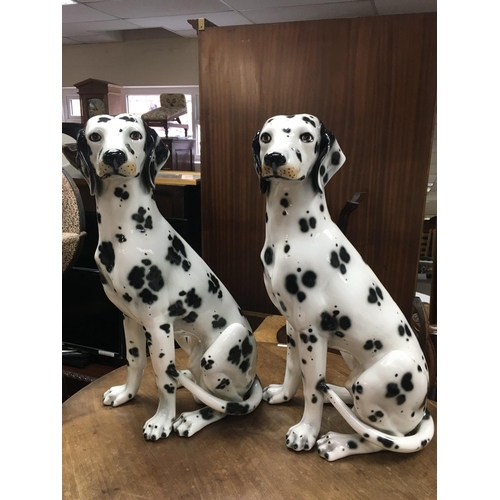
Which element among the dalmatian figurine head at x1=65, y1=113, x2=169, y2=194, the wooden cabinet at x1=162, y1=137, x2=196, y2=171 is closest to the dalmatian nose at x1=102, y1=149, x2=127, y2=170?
the dalmatian figurine head at x1=65, y1=113, x2=169, y2=194

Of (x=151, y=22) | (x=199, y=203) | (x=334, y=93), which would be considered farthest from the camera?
(x=151, y=22)

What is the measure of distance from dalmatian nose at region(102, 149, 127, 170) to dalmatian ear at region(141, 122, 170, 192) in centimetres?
7

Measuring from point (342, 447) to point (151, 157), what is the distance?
63cm

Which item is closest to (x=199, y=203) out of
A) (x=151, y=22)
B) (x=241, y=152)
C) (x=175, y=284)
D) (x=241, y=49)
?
(x=241, y=152)

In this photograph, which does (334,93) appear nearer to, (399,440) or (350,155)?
(350,155)

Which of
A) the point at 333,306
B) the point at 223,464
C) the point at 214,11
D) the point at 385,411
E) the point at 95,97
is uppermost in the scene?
the point at 214,11

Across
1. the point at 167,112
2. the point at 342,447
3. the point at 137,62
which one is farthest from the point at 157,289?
the point at 137,62

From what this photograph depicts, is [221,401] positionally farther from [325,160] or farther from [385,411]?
[325,160]

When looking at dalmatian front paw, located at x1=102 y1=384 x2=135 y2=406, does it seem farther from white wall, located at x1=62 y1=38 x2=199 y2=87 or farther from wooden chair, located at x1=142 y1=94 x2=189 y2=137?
white wall, located at x1=62 y1=38 x2=199 y2=87

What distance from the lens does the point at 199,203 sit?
200 centimetres

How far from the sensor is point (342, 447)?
82 centimetres

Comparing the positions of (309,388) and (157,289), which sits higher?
(157,289)

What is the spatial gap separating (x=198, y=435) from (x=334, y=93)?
3.94 feet

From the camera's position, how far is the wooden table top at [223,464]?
2.42 feet
